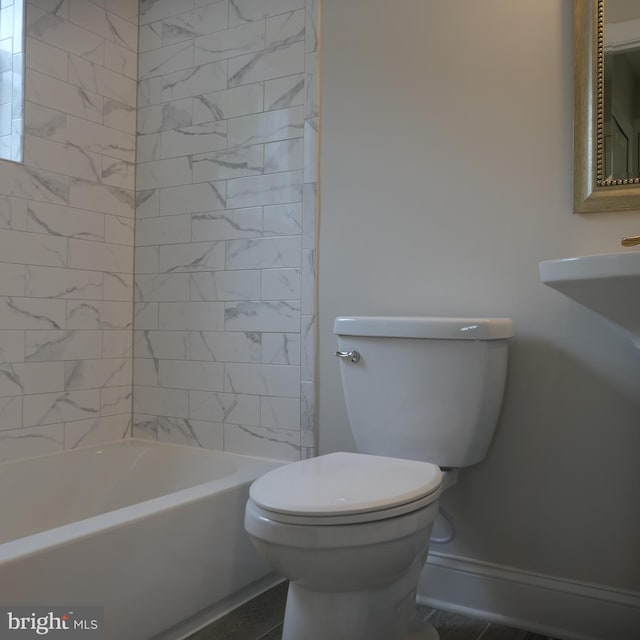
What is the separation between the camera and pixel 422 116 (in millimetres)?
2062

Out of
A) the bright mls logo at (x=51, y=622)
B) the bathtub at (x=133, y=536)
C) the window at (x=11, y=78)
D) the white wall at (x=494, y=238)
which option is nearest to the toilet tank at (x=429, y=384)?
the white wall at (x=494, y=238)

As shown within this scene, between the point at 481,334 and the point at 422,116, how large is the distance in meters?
0.75

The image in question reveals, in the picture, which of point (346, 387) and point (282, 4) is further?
point (282, 4)

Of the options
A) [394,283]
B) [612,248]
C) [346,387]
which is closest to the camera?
[612,248]

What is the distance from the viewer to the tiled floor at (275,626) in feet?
5.94

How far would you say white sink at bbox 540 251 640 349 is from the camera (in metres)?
1.25

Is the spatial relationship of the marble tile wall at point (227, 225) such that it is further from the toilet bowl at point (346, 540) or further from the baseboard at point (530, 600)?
the toilet bowl at point (346, 540)

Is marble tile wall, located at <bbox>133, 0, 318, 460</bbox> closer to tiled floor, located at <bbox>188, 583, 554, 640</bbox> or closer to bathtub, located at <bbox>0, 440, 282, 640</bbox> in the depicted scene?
bathtub, located at <bbox>0, 440, 282, 640</bbox>

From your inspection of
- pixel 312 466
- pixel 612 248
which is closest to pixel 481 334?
pixel 612 248

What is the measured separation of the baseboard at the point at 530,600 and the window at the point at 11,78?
193 cm

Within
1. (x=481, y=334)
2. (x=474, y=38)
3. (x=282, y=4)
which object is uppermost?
(x=282, y=4)

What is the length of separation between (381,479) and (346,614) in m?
0.31

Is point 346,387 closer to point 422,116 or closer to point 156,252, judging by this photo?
point 422,116

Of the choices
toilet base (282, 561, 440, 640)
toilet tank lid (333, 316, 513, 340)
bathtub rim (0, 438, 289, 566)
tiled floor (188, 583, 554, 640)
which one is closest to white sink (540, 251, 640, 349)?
toilet tank lid (333, 316, 513, 340)
